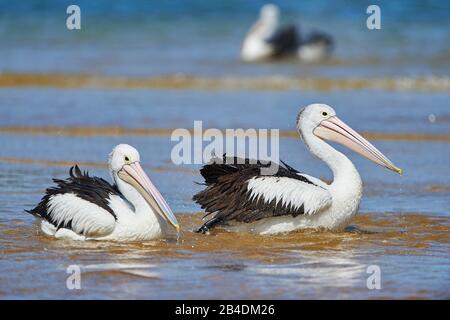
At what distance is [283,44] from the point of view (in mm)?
20281

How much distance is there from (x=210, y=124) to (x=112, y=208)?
531 centimetres

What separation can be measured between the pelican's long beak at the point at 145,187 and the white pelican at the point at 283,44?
12245 mm

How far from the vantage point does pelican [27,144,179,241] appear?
6.82m

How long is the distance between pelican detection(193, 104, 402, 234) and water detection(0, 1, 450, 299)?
0.12 m

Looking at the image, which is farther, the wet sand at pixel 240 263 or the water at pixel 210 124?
the water at pixel 210 124

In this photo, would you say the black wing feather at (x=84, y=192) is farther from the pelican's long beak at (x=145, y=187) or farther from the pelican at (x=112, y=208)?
the pelican's long beak at (x=145, y=187)

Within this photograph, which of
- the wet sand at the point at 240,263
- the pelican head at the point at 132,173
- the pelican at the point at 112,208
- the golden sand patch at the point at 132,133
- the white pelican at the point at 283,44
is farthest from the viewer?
the white pelican at the point at 283,44

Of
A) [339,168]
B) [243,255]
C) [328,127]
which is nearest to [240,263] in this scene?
[243,255]

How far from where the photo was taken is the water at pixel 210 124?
19.8 ft

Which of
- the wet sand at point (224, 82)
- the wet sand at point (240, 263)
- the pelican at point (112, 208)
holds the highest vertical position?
the wet sand at point (224, 82)

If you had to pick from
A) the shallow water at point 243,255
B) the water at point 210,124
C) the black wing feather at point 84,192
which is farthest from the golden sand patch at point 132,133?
the black wing feather at point 84,192

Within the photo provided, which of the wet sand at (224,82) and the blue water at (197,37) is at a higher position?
the blue water at (197,37)

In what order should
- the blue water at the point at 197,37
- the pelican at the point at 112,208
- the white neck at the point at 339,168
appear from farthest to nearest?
the blue water at the point at 197,37 < the white neck at the point at 339,168 < the pelican at the point at 112,208

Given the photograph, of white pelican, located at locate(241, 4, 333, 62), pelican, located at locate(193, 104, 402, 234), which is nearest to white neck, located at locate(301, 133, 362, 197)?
pelican, located at locate(193, 104, 402, 234)
